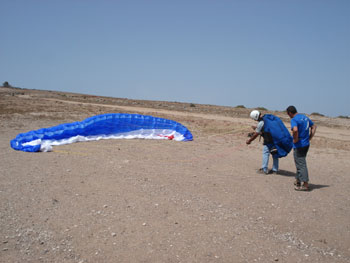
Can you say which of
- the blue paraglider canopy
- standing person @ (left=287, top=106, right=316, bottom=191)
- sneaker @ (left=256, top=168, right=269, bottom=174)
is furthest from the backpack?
the blue paraglider canopy

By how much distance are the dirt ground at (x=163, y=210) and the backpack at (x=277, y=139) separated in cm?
72

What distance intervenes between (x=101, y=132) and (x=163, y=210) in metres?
8.41

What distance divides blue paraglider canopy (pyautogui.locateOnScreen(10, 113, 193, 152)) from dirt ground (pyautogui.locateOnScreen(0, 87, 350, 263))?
2.73ft

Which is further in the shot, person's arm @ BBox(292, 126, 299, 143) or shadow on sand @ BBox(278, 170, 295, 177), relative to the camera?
shadow on sand @ BBox(278, 170, 295, 177)

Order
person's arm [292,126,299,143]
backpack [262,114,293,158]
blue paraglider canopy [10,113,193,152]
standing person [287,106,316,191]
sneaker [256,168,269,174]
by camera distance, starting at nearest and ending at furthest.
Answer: person's arm [292,126,299,143] → standing person [287,106,316,191] → backpack [262,114,293,158] → sneaker [256,168,269,174] → blue paraglider canopy [10,113,193,152]

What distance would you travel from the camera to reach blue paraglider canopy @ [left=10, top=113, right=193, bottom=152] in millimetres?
11226

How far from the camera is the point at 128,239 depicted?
462 centimetres

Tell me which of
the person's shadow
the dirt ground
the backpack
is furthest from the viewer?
the backpack

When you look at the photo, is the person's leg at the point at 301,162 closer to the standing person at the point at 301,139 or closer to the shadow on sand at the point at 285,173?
the standing person at the point at 301,139

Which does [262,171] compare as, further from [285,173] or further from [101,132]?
[101,132]

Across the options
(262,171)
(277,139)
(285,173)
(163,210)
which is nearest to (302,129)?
(277,139)

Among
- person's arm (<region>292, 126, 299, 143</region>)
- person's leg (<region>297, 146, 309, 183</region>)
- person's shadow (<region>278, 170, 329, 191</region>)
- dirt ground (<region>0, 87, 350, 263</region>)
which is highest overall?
person's arm (<region>292, 126, 299, 143</region>)

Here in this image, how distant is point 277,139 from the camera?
845cm

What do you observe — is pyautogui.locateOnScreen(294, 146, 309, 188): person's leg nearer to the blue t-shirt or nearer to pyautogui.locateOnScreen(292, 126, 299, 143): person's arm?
→ the blue t-shirt
